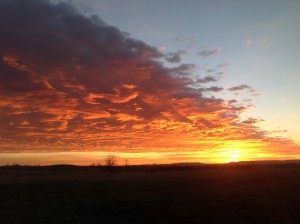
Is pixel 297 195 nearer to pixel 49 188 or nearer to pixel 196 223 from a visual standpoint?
pixel 196 223

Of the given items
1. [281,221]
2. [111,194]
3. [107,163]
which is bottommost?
[281,221]

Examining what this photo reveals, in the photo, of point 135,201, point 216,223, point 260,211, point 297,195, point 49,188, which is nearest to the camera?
point 216,223

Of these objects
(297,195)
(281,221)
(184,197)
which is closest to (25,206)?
(184,197)

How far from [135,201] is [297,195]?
1534 cm

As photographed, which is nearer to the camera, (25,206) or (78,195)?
(25,206)

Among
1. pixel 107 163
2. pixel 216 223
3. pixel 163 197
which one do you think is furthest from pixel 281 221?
pixel 107 163

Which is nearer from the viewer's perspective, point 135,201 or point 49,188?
point 135,201

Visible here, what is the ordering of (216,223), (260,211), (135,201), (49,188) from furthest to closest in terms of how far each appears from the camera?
(49,188) → (135,201) → (260,211) → (216,223)

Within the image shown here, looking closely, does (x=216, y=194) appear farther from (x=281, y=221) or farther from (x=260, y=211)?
(x=281, y=221)

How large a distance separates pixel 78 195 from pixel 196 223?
48.5 ft

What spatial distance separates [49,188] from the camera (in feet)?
131

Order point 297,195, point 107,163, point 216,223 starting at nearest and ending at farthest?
point 216,223
point 297,195
point 107,163

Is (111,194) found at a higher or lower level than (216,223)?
higher

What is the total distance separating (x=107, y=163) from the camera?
11912 centimetres
